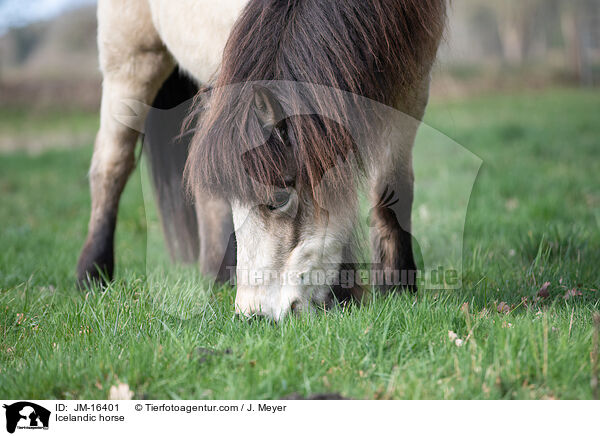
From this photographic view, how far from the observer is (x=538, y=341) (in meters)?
→ 2.05

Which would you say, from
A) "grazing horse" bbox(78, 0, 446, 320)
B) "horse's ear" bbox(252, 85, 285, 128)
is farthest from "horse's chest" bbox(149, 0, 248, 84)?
"horse's ear" bbox(252, 85, 285, 128)

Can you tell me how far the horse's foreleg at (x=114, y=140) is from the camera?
149 inches

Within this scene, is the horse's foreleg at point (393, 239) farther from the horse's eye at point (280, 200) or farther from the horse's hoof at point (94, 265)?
the horse's hoof at point (94, 265)

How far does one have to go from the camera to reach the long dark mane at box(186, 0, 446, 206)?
2.21 metres

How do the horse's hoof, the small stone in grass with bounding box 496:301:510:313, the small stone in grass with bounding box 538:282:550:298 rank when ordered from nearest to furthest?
the small stone in grass with bounding box 496:301:510:313 → the small stone in grass with bounding box 538:282:550:298 → the horse's hoof

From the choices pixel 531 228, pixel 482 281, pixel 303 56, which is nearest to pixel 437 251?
pixel 531 228

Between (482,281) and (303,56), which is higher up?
(303,56)

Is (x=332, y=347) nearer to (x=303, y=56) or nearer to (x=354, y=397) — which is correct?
(x=354, y=397)

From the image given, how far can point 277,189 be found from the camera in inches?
88.1

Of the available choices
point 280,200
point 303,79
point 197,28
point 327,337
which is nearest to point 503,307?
point 327,337

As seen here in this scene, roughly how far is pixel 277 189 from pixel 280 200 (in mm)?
53

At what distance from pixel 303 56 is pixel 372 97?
1.14 ft
